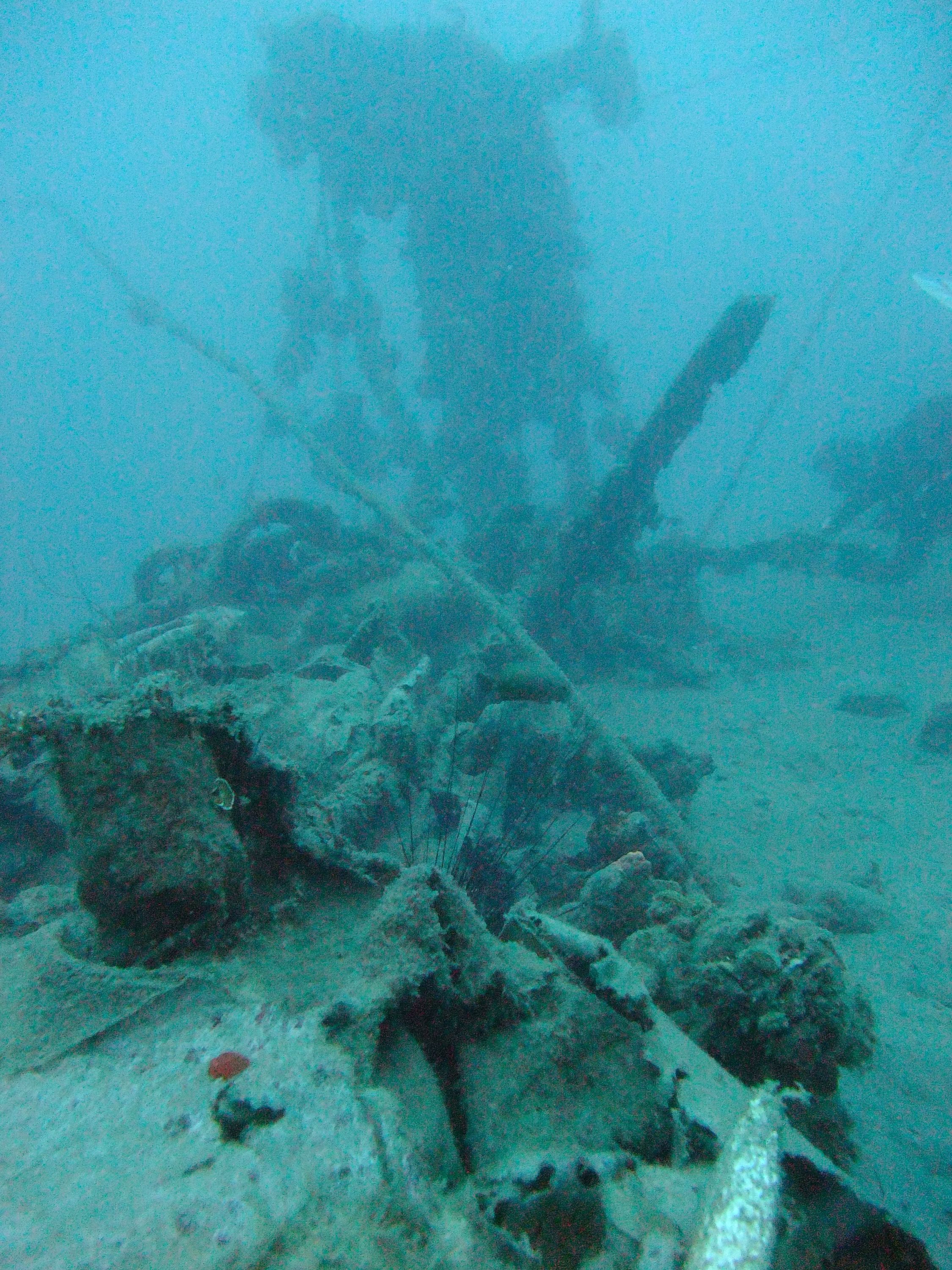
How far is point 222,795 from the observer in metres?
2.04

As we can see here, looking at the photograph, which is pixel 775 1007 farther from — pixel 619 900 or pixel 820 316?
pixel 820 316

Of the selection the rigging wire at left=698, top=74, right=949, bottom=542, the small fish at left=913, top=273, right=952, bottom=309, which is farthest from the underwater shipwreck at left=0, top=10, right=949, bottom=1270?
the small fish at left=913, top=273, right=952, bottom=309

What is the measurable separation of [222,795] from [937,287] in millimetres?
17013

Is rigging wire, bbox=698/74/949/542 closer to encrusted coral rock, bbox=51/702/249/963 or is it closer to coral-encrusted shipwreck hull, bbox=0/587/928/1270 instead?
coral-encrusted shipwreck hull, bbox=0/587/928/1270

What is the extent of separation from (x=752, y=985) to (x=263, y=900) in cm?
214

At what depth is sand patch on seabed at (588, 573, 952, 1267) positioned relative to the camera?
2975mm

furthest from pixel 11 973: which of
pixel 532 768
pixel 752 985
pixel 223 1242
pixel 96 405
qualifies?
pixel 96 405

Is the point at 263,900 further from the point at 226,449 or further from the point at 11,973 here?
the point at 226,449

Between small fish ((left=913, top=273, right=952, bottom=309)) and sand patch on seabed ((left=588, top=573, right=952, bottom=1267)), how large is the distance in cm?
690

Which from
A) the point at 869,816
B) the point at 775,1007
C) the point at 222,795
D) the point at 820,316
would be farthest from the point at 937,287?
the point at 222,795

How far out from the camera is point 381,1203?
4.10 feet

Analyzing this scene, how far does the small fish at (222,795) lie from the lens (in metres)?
2.01

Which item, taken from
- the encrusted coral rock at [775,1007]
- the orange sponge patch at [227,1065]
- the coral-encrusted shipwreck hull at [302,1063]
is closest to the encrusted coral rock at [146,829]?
the coral-encrusted shipwreck hull at [302,1063]

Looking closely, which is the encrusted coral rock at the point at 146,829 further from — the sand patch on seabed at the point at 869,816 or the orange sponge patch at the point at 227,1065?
the sand patch on seabed at the point at 869,816
